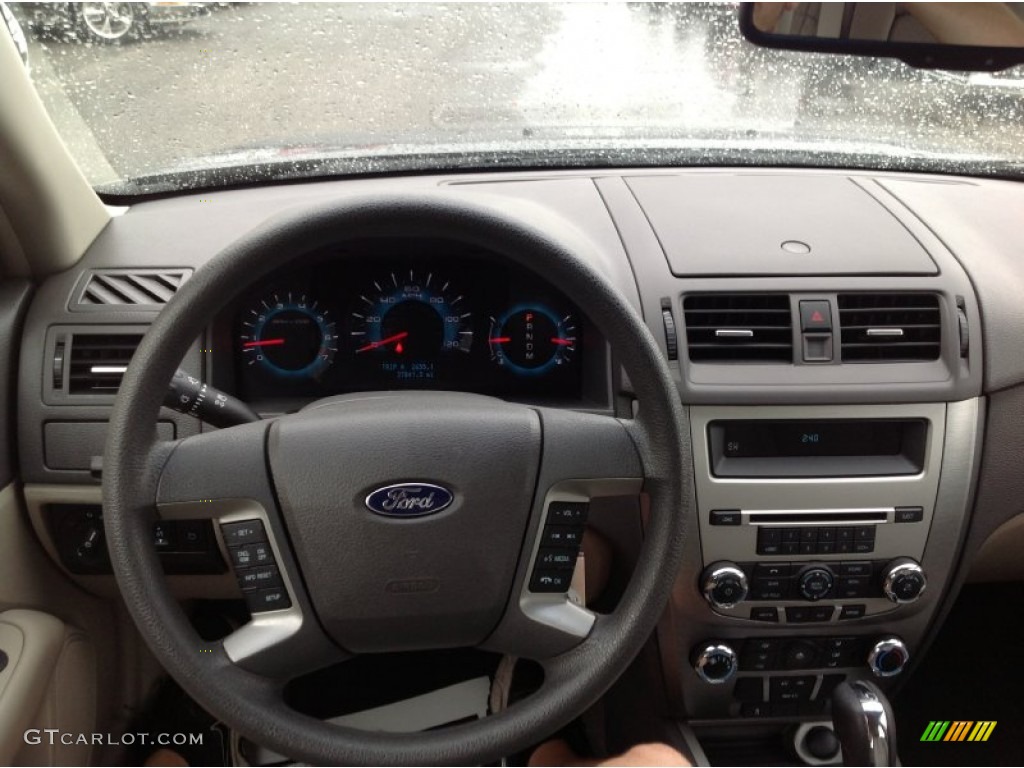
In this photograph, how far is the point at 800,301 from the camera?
170cm

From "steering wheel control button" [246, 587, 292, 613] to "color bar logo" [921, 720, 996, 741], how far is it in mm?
1744

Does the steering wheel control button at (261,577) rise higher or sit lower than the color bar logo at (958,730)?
higher

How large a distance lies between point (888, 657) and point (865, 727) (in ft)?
0.93

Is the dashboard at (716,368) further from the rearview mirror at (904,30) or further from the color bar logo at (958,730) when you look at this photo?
the color bar logo at (958,730)

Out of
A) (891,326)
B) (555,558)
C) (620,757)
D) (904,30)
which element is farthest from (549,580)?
(904,30)

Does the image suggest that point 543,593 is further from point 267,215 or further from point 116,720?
point 116,720

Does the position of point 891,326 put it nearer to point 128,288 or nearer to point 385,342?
point 385,342

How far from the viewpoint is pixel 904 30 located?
5.20 feet

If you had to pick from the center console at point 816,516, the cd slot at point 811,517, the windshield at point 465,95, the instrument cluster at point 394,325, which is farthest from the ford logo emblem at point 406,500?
the windshield at point 465,95

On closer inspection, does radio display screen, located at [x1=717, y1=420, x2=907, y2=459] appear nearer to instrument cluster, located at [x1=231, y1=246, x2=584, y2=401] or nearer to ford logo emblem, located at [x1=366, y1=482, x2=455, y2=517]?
instrument cluster, located at [x1=231, y1=246, x2=584, y2=401]

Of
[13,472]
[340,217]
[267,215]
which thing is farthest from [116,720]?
[340,217]

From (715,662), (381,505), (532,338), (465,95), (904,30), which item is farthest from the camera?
(465,95)

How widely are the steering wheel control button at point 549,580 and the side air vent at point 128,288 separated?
2.82 feet

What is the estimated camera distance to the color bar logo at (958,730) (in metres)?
2.28
